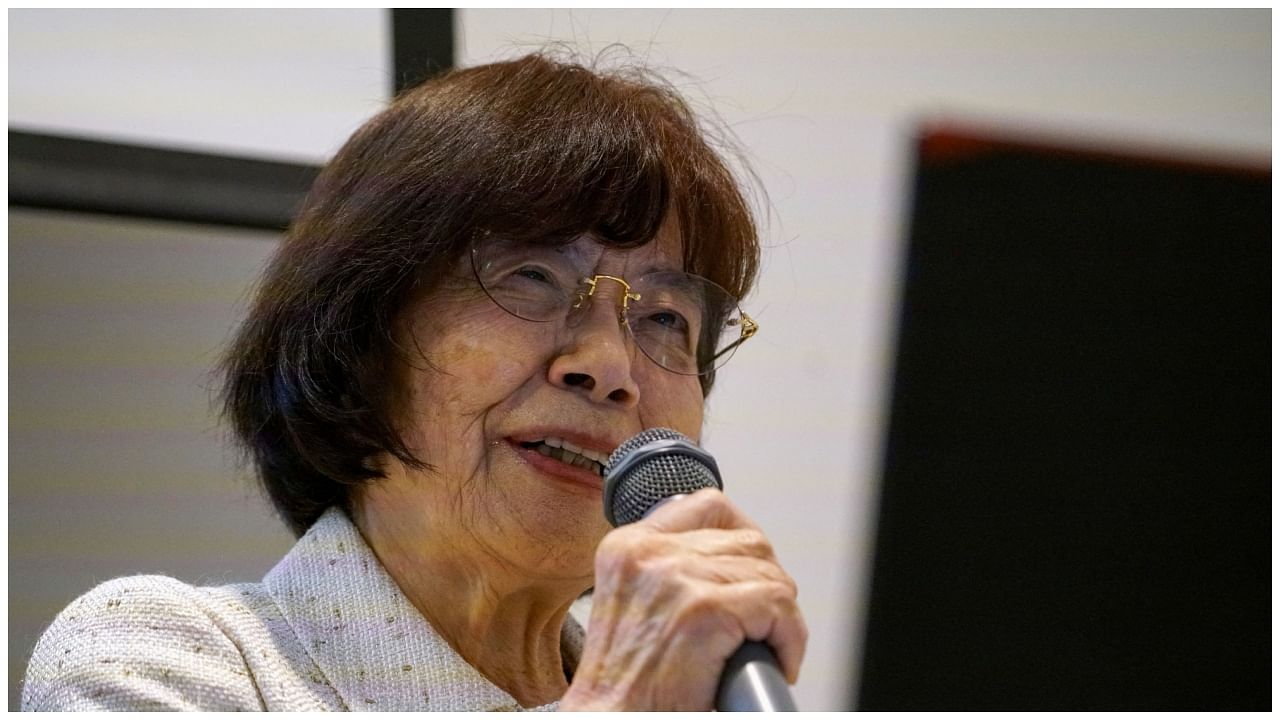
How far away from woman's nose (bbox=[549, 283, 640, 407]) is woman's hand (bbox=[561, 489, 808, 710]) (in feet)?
Result: 1.28

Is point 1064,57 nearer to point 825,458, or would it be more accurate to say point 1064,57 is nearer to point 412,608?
point 825,458

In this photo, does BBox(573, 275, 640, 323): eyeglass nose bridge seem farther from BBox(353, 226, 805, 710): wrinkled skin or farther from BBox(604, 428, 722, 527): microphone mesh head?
BBox(604, 428, 722, 527): microphone mesh head

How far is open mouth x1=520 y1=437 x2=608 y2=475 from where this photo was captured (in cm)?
145

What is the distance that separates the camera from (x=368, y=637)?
1427 mm

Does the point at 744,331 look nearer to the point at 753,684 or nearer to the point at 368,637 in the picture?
the point at 368,637

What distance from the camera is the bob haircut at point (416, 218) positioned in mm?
1535

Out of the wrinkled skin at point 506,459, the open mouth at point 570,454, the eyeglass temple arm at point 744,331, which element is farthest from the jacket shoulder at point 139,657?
the eyeglass temple arm at point 744,331

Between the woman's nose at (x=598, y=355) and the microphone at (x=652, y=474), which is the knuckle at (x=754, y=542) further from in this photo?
the woman's nose at (x=598, y=355)

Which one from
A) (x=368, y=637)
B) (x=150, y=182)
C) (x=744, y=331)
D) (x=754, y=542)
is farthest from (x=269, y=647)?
(x=150, y=182)

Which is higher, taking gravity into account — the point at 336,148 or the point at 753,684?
the point at 336,148

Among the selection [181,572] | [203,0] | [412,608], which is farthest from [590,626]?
[203,0]

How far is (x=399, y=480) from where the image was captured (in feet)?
5.10

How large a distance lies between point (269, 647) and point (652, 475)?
1.66 ft

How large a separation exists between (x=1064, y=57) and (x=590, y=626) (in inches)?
79.0
